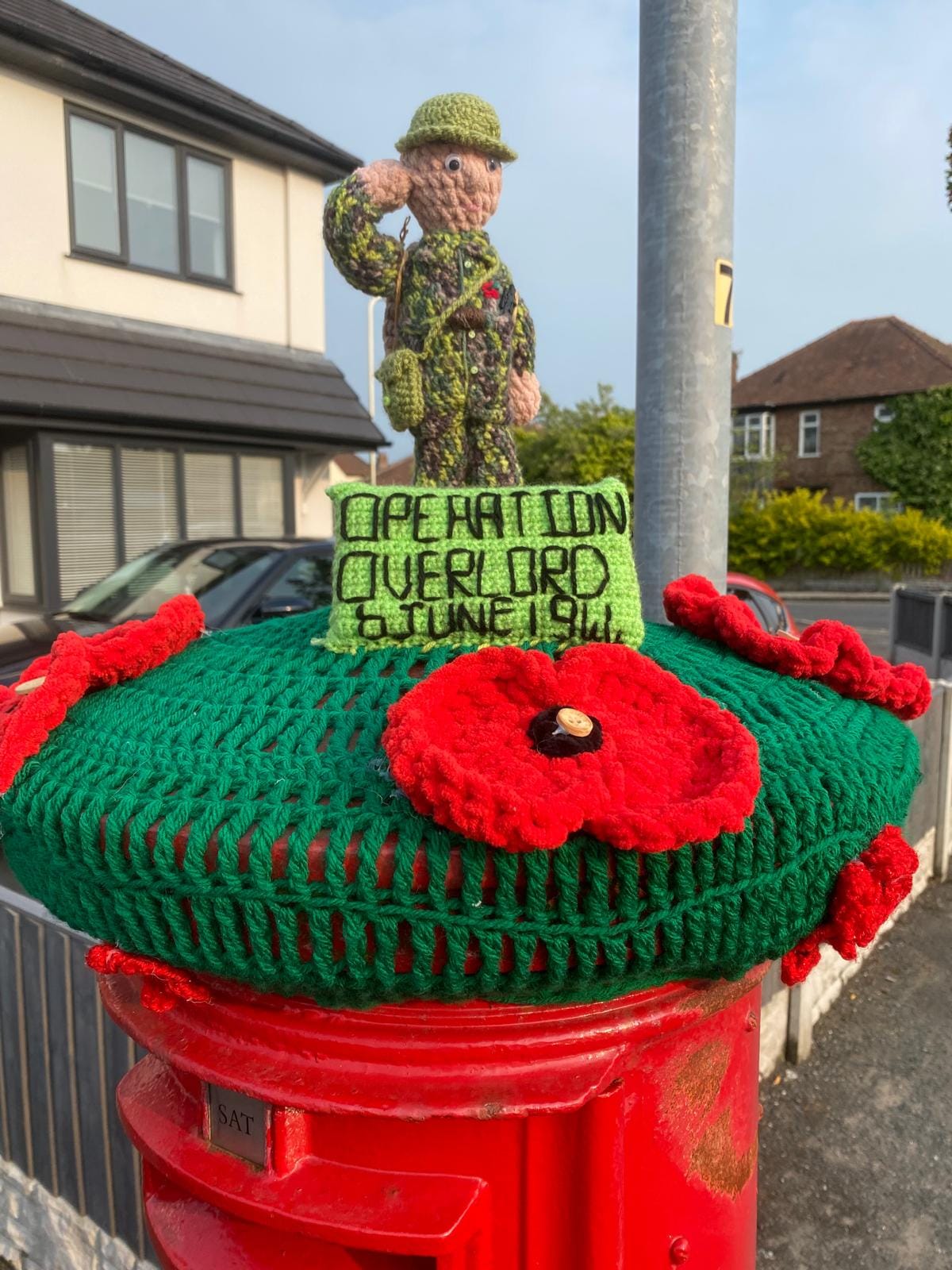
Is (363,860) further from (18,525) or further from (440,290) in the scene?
(18,525)

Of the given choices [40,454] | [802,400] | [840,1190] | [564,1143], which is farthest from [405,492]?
[802,400]

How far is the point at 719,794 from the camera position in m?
0.77

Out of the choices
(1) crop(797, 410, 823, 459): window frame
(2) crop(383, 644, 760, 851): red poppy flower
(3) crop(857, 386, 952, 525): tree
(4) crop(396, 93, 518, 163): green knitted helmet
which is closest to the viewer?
(2) crop(383, 644, 760, 851): red poppy flower

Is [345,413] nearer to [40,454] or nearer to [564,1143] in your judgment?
[40,454]

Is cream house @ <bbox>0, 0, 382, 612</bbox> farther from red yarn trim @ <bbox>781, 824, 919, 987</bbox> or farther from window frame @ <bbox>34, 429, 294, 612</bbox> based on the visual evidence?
red yarn trim @ <bbox>781, 824, 919, 987</bbox>

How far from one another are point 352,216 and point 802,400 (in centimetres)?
2932

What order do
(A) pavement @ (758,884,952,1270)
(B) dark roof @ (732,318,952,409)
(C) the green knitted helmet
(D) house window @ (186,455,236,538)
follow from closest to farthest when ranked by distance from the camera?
(C) the green knitted helmet
(A) pavement @ (758,884,952,1270)
(D) house window @ (186,455,236,538)
(B) dark roof @ (732,318,952,409)

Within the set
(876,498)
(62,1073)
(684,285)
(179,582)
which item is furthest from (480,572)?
(876,498)

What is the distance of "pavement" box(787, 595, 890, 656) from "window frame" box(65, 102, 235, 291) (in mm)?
8873

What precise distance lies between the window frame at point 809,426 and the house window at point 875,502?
1783 millimetres

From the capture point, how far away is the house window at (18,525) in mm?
9516

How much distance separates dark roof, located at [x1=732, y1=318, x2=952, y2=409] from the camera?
2664 cm

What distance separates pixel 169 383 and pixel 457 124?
9186 millimetres

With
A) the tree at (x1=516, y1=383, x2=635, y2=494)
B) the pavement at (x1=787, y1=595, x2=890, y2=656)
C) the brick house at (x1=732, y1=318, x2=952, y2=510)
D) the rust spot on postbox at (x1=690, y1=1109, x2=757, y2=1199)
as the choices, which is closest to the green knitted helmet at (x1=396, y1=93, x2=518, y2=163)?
the rust spot on postbox at (x1=690, y1=1109, x2=757, y2=1199)
